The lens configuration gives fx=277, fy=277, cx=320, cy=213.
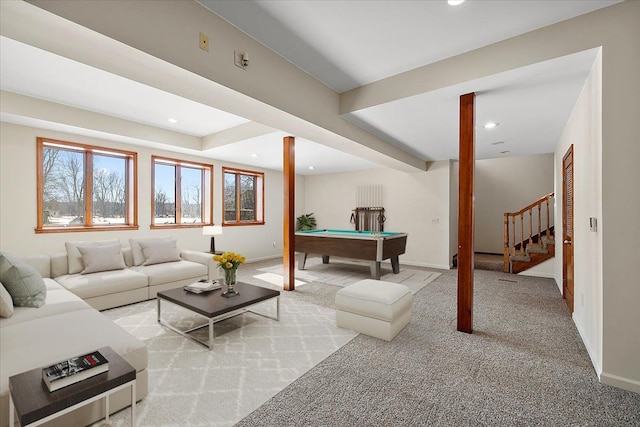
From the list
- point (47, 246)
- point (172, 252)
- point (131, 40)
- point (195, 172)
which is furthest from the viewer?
point (195, 172)

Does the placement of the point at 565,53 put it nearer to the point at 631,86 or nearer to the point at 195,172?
the point at 631,86

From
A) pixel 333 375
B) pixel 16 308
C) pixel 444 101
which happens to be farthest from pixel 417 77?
pixel 16 308

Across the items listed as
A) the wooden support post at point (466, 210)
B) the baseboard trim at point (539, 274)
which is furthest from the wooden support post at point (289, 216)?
the baseboard trim at point (539, 274)

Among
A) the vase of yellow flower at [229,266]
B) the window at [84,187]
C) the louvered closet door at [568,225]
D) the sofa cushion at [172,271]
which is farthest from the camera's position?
the window at [84,187]

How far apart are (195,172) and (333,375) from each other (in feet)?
18.1

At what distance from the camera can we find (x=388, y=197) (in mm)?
7621

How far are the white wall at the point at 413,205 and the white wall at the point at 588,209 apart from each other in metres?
3.32

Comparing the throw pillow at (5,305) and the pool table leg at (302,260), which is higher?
the throw pillow at (5,305)

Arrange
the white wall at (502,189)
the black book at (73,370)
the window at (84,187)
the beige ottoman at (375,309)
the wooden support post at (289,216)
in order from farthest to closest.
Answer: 1. the white wall at (502,189)
2. the wooden support post at (289,216)
3. the window at (84,187)
4. the beige ottoman at (375,309)
5. the black book at (73,370)

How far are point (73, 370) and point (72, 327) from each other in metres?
1.03

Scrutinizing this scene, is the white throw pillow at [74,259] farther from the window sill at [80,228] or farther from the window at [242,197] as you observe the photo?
the window at [242,197]

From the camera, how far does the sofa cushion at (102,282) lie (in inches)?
133

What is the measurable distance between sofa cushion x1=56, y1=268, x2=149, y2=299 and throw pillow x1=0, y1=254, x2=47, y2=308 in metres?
0.83

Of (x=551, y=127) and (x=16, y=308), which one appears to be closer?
(x=16, y=308)
